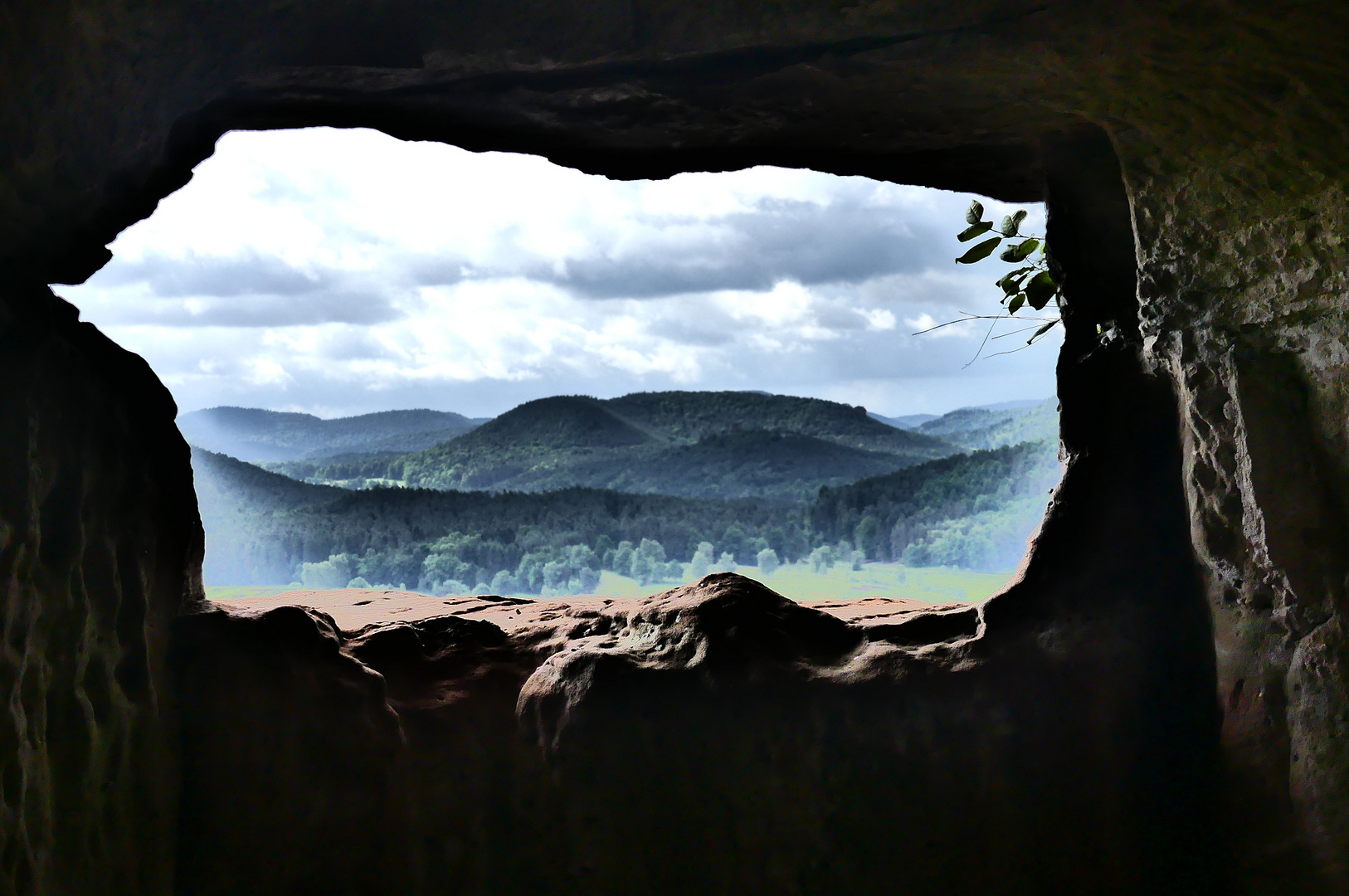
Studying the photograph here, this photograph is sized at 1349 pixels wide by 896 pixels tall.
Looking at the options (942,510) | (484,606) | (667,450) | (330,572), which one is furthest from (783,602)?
(330,572)

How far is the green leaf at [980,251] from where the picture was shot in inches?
97.3

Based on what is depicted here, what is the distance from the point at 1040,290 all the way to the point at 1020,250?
0.36 feet

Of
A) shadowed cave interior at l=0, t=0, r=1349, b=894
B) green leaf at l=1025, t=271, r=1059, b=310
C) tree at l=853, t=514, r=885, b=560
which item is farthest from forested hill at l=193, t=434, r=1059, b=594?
shadowed cave interior at l=0, t=0, r=1349, b=894

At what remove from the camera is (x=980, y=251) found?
8.13 ft

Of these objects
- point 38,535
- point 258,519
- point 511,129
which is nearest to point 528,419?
point 258,519

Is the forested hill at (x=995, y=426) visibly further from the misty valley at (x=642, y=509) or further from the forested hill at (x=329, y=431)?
the forested hill at (x=329, y=431)

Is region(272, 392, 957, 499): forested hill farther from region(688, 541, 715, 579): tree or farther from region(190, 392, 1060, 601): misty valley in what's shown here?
region(688, 541, 715, 579): tree

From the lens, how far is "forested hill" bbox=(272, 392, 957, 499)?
10.6ft

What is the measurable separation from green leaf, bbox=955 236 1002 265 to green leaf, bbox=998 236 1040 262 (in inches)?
1.8

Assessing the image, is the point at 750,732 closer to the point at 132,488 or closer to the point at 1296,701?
the point at 1296,701

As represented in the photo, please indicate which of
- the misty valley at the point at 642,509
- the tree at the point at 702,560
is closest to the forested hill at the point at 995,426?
the misty valley at the point at 642,509

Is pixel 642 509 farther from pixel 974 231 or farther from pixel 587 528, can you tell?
Answer: pixel 974 231

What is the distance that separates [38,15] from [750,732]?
140 centimetres

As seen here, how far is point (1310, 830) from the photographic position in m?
1.52
